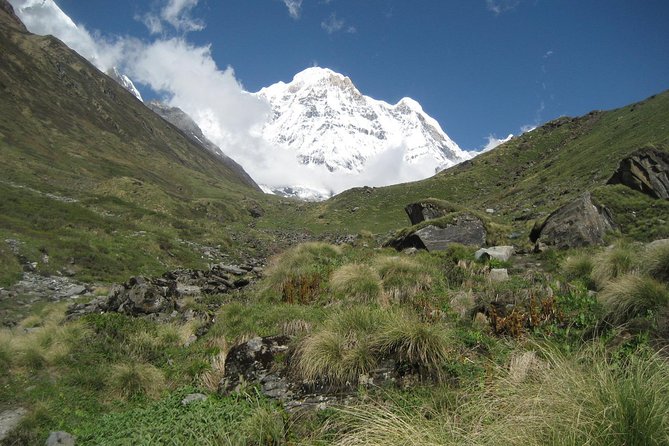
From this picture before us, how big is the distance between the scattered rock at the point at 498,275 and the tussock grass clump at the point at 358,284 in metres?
3.32

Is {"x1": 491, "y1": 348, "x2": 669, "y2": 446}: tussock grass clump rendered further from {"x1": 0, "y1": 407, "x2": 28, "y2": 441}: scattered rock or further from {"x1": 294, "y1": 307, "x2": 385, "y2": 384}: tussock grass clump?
{"x1": 0, "y1": 407, "x2": 28, "y2": 441}: scattered rock

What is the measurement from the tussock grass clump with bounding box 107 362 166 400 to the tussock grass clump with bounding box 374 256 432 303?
571 centimetres

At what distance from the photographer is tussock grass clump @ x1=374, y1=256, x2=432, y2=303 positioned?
10.8 meters

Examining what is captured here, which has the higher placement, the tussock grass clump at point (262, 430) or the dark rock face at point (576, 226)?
the dark rock face at point (576, 226)

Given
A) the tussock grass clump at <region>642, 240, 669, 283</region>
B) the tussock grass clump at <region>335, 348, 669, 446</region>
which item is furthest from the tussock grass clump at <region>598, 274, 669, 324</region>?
the tussock grass clump at <region>335, 348, 669, 446</region>

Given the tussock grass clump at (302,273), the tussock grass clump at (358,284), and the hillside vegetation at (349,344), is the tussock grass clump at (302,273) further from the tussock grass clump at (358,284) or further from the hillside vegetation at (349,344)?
the tussock grass clump at (358,284)

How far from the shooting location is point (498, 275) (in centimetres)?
1197

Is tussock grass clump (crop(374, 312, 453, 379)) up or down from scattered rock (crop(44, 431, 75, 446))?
up

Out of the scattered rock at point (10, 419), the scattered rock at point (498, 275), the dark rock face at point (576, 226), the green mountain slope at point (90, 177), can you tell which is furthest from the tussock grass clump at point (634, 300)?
the green mountain slope at point (90, 177)

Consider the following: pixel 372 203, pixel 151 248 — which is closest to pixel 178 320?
pixel 151 248

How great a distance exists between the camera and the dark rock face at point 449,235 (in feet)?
63.7

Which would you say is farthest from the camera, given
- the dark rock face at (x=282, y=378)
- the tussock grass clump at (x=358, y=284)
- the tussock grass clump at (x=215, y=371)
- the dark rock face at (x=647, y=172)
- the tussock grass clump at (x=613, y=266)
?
the dark rock face at (x=647, y=172)

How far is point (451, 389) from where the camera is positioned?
5.61 m

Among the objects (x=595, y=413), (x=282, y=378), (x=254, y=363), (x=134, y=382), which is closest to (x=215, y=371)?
(x=254, y=363)
